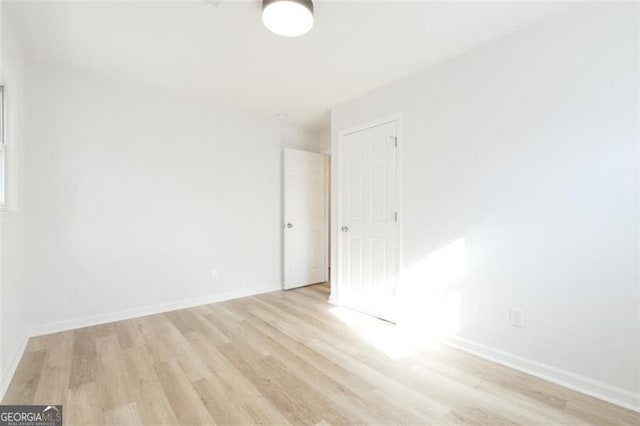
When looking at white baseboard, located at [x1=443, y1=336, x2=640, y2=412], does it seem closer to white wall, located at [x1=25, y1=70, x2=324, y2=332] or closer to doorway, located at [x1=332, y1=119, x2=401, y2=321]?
doorway, located at [x1=332, y1=119, x2=401, y2=321]

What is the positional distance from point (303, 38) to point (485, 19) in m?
1.28

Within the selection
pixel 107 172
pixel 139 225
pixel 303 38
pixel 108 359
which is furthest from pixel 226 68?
pixel 108 359

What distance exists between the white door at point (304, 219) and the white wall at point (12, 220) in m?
2.67

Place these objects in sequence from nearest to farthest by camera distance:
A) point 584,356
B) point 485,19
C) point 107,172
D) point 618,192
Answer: point 618,192, point 584,356, point 485,19, point 107,172

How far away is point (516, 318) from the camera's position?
7.08ft

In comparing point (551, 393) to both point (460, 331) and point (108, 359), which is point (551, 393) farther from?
point (108, 359)

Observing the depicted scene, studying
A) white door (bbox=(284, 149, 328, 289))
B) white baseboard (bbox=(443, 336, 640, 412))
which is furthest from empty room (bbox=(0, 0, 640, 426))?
white door (bbox=(284, 149, 328, 289))

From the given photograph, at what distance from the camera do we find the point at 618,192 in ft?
5.75

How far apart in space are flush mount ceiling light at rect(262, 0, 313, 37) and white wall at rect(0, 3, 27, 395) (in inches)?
67.7

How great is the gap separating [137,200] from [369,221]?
2514 millimetres

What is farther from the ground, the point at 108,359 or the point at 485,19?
the point at 485,19

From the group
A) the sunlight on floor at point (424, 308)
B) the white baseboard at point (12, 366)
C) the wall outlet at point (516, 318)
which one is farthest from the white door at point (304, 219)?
the wall outlet at point (516, 318)

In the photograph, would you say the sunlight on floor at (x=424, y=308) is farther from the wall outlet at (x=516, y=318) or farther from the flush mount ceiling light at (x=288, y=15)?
the flush mount ceiling light at (x=288, y=15)

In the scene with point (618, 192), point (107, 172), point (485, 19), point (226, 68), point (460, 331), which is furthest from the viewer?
point (107, 172)
